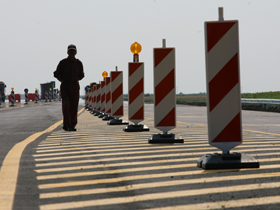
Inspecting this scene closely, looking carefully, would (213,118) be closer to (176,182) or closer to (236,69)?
(236,69)

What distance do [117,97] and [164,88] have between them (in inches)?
222

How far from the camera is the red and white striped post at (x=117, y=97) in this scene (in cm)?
1240

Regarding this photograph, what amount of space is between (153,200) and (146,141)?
3969mm

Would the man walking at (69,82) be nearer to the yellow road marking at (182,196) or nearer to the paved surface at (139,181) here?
the paved surface at (139,181)

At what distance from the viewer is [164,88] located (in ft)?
23.2

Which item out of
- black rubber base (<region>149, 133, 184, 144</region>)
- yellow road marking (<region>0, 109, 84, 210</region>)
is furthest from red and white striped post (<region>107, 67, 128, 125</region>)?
yellow road marking (<region>0, 109, 84, 210</region>)

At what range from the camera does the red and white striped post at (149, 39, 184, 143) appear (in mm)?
7035

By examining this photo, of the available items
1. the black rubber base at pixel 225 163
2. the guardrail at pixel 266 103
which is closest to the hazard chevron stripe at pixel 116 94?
the black rubber base at pixel 225 163

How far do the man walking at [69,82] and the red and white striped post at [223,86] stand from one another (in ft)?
18.8

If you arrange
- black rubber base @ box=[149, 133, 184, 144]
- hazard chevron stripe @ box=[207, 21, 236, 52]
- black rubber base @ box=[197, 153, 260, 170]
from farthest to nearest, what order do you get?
black rubber base @ box=[149, 133, 184, 144]
hazard chevron stripe @ box=[207, 21, 236, 52]
black rubber base @ box=[197, 153, 260, 170]

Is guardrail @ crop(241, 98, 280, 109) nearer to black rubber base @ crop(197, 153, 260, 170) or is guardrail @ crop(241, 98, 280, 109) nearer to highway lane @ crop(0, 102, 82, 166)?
highway lane @ crop(0, 102, 82, 166)

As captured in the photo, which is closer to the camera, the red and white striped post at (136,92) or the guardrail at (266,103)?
the red and white striped post at (136,92)

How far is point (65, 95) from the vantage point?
984cm

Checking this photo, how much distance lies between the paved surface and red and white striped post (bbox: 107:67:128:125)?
20.7 ft
